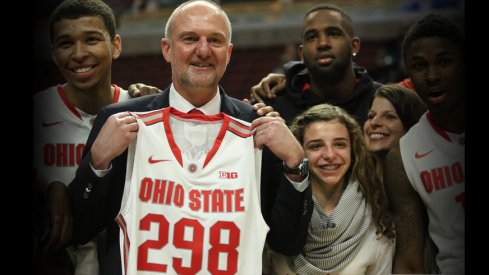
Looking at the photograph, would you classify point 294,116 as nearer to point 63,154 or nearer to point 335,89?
point 335,89

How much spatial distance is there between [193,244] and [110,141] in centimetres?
49

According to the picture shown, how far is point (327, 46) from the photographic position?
9.86 feet

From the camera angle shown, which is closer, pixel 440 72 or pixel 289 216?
pixel 289 216

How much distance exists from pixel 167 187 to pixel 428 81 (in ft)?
4.08

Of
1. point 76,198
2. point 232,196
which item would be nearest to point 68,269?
point 76,198

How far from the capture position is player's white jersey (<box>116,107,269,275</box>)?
232 centimetres

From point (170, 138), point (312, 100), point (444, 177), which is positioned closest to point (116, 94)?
point (170, 138)

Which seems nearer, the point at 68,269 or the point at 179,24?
the point at 179,24

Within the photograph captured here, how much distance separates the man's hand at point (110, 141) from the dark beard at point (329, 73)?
1.08 m

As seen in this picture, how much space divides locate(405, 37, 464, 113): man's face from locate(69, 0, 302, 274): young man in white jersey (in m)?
0.77

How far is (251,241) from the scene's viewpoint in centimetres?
237

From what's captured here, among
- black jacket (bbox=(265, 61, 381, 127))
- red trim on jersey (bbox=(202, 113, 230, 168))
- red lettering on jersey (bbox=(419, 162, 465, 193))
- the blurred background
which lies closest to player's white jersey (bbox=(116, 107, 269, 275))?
red trim on jersey (bbox=(202, 113, 230, 168))

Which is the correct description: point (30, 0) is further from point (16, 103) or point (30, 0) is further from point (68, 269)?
point (68, 269)

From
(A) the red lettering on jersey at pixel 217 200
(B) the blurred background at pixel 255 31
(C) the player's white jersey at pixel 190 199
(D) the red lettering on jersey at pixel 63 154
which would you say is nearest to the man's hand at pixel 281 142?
(C) the player's white jersey at pixel 190 199
